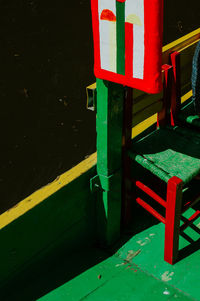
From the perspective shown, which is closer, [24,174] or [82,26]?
[24,174]

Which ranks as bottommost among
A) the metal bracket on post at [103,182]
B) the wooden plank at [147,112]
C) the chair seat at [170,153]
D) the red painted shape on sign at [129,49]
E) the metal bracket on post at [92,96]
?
the metal bracket on post at [103,182]

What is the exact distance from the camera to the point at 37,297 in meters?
2.39

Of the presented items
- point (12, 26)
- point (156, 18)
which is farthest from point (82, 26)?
point (156, 18)

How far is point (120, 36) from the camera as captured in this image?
2074mm

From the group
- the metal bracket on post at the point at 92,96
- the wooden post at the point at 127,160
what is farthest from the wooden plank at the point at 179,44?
the metal bracket on post at the point at 92,96

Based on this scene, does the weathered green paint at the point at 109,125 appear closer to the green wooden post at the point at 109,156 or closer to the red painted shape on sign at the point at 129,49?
the green wooden post at the point at 109,156

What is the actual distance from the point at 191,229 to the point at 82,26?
3.37 meters

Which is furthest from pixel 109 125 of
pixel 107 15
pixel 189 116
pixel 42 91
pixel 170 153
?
pixel 42 91

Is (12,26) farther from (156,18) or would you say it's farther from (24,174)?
(156,18)

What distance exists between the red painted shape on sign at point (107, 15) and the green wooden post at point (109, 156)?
1.03 feet

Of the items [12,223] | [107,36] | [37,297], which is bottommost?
[37,297]

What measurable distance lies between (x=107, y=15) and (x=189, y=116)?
3.29ft

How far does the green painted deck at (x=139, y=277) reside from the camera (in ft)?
7.88

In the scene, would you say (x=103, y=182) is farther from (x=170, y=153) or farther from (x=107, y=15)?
(x=107, y=15)
